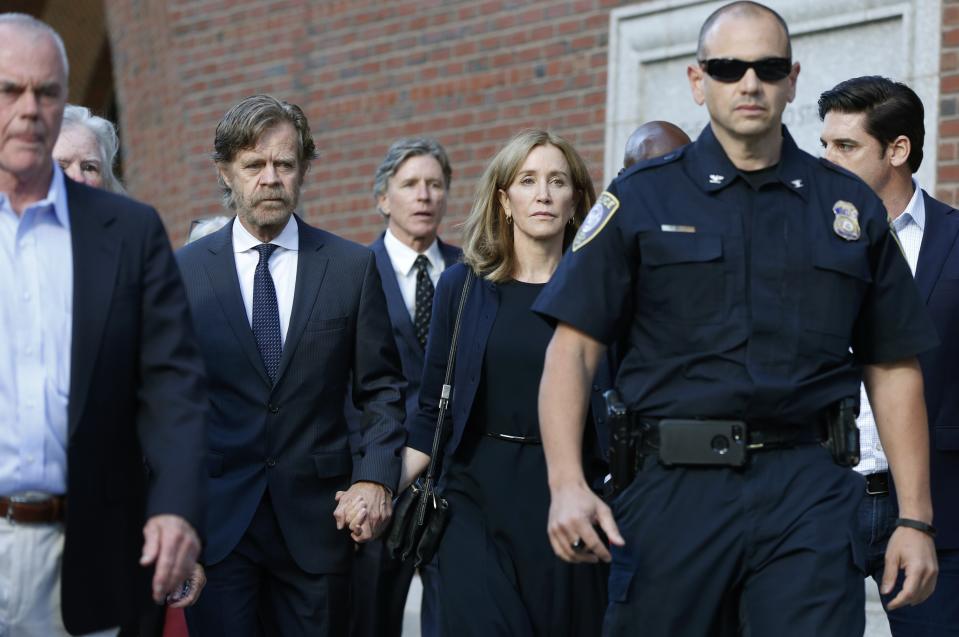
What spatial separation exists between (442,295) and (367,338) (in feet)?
1.10

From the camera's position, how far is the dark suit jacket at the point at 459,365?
5.23m

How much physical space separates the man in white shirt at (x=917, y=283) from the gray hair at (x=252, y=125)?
1.84 metres

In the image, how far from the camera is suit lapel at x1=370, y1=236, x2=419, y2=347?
7.15m

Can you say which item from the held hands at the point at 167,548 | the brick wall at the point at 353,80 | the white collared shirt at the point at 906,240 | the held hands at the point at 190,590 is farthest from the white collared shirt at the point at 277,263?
the brick wall at the point at 353,80

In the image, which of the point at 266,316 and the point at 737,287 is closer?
the point at 737,287

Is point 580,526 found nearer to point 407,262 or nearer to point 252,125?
point 252,125

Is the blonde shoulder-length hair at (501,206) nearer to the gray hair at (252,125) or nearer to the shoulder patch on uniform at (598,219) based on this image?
the gray hair at (252,125)

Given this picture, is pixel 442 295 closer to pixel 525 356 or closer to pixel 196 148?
pixel 525 356

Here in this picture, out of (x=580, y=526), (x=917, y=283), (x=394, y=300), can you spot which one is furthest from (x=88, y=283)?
(x=394, y=300)

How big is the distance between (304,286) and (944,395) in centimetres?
212

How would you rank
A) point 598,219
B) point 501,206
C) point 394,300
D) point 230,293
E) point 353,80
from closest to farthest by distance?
1. point 598,219
2. point 230,293
3. point 501,206
4. point 394,300
5. point 353,80

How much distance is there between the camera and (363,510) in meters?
5.26

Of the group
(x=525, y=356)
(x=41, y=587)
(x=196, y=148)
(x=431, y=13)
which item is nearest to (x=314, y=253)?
(x=525, y=356)

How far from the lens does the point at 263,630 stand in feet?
17.6
